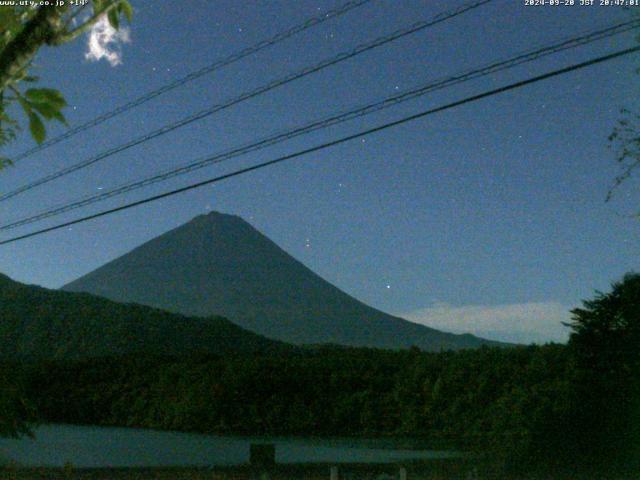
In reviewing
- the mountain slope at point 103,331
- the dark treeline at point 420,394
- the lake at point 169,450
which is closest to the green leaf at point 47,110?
the dark treeline at point 420,394

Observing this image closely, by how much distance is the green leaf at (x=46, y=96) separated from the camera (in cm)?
346

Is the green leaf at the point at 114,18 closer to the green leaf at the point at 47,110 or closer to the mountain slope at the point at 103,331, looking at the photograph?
the green leaf at the point at 47,110

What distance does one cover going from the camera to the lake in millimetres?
19578

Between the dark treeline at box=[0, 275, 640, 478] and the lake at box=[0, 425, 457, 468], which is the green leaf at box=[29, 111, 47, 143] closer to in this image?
the dark treeline at box=[0, 275, 640, 478]

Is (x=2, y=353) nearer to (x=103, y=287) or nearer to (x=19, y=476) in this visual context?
(x=19, y=476)

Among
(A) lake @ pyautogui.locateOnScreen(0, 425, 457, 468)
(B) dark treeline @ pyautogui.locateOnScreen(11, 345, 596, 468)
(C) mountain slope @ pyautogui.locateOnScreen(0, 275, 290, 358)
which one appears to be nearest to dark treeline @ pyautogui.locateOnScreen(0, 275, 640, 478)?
(B) dark treeline @ pyautogui.locateOnScreen(11, 345, 596, 468)

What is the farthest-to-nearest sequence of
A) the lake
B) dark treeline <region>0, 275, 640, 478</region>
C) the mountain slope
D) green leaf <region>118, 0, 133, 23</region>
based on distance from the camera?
the mountain slope → the lake → dark treeline <region>0, 275, 640, 478</region> → green leaf <region>118, 0, 133, 23</region>

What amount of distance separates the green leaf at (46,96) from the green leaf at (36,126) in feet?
0.24

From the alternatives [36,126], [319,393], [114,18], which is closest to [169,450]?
[319,393]

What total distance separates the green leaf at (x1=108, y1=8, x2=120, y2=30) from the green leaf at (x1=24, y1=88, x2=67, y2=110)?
0.40 metres

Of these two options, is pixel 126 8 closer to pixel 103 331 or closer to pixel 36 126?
pixel 36 126

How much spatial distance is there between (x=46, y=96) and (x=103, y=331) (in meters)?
48.1

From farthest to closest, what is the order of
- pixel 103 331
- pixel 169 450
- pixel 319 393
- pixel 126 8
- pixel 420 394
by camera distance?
pixel 103 331 < pixel 319 393 < pixel 420 394 < pixel 169 450 < pixel 126 8

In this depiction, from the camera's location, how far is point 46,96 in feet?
11.4
